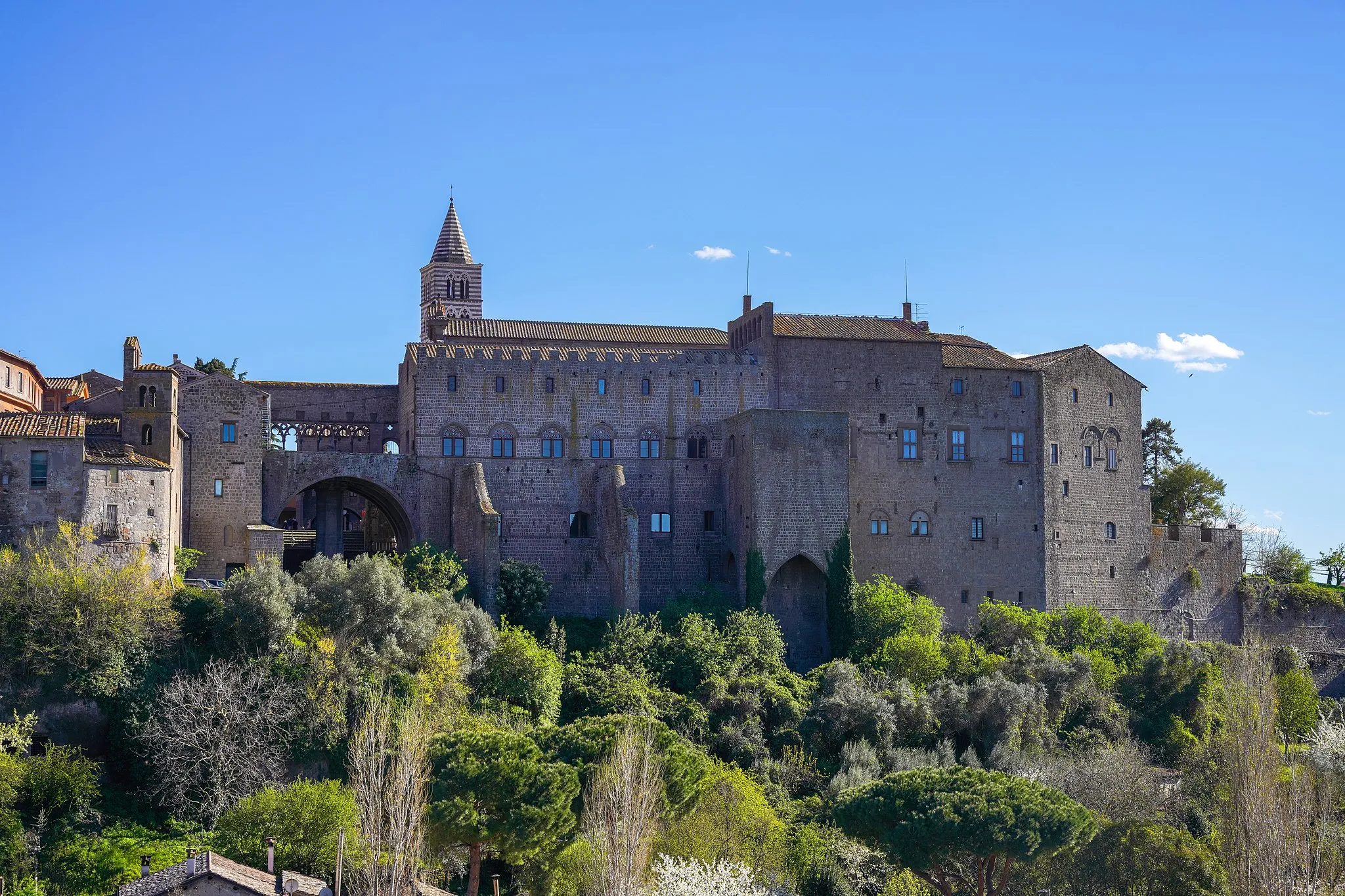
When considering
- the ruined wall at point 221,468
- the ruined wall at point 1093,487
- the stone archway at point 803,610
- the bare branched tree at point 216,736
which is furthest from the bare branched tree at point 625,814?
the ruined wall at point 1093,487

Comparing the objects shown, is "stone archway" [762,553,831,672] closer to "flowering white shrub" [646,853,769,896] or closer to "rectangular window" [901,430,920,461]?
"rectangular window" [901,430,920,461]

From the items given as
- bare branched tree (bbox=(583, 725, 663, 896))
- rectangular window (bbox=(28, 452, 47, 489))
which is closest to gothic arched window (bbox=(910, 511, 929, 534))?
bare branched tree (bbox=(583, 725, 663, 896))

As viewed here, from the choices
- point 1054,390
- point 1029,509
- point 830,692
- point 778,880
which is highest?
point 1054,390

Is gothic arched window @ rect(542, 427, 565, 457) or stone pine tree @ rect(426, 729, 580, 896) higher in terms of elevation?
gothic arched window @ rect(542, 427, 565, 457)

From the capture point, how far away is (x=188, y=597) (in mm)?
41719

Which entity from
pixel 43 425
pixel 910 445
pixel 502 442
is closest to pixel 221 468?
pixel 43 425

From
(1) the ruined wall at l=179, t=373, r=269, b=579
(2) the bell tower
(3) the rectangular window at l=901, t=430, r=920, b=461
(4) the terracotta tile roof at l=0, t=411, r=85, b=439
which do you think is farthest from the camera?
(2) the bell tower

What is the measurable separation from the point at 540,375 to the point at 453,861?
18.8 m

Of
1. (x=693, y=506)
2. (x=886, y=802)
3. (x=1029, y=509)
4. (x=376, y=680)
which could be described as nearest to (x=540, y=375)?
(x=693, y=506)

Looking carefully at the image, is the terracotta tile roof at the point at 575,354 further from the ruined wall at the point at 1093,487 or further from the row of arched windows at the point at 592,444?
the ruined wall at the point at 1093,487

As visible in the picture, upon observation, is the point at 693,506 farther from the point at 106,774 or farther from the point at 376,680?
the point at 106,774

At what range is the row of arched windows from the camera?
50.0m

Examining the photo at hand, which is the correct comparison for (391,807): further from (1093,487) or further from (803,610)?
(1093,487)

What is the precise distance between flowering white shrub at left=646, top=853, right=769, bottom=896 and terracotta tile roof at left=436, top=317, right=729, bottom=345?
23.2 m
